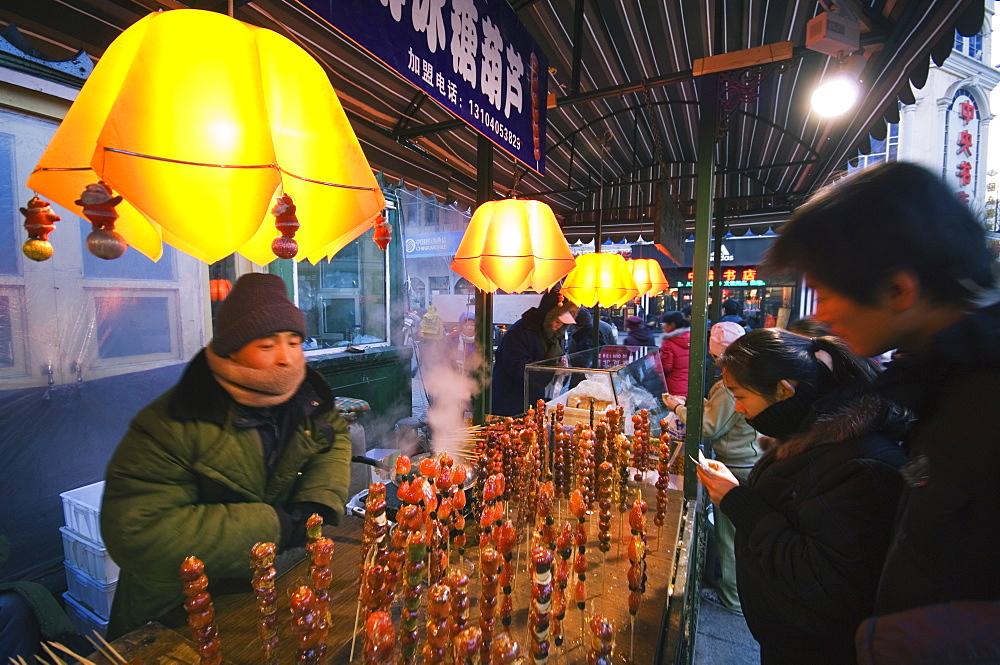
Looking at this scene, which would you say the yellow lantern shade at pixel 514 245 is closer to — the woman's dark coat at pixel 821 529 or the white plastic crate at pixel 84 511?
the woman's dark coat at pixel 821 529

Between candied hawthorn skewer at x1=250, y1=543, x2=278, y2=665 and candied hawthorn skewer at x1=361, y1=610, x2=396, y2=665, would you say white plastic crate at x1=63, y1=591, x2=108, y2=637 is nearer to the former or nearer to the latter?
candied hawthorn skewer at x1=250, y1=543, x2=278, y2=665

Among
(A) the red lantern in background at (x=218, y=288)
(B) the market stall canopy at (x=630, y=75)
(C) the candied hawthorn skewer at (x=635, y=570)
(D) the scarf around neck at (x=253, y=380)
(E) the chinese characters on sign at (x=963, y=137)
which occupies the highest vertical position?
(E) the chinese characters on sign at (x=963, y=137)

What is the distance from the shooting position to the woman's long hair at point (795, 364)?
62.6 inches

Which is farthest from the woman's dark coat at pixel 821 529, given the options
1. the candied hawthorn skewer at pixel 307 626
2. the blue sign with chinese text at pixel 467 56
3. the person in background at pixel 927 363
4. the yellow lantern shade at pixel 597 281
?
the yellow lantern shade at pixel 597 281

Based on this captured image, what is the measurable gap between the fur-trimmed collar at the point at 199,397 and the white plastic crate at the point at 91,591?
2.18m

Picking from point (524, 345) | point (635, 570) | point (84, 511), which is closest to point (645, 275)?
point (524, 345)

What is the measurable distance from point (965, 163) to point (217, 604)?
15819 millimetres

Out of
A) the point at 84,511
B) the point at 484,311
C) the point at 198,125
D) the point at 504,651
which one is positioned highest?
the point at 198,125

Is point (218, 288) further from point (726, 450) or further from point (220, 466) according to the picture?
point (726, 450)

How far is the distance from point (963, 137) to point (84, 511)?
16.7 m

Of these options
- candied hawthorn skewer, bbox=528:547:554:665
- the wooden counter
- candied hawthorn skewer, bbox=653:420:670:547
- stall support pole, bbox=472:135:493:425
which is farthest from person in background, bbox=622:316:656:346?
A: candied hawthorn skewer, bbox=528:547:554:665

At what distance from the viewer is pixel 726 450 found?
3.55m

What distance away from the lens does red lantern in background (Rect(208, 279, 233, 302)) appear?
3943mm

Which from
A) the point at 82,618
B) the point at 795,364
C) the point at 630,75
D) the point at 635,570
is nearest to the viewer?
the point at 635,570
